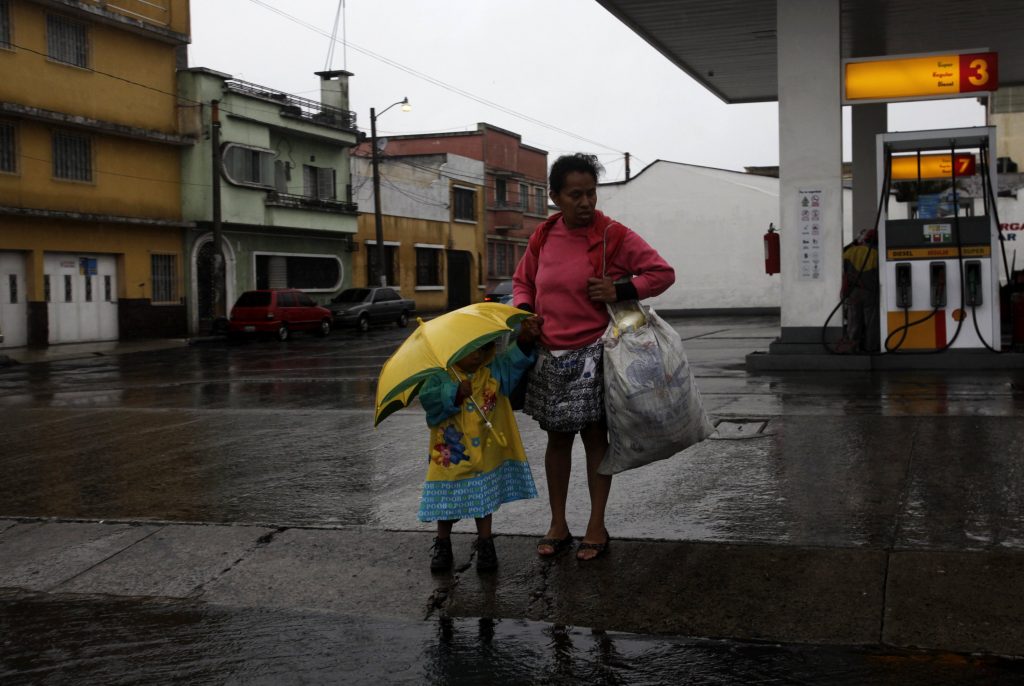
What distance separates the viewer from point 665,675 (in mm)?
3625

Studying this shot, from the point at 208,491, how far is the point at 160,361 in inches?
662

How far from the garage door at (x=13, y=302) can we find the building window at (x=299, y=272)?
9625mm

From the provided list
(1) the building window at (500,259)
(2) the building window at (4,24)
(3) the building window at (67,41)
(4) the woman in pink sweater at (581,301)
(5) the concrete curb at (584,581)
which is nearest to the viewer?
(5) the concrete curb at (584,581)

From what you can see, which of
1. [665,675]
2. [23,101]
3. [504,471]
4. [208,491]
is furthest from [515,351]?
[23,101]

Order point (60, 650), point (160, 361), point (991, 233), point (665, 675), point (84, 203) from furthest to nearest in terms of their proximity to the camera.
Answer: point (84, 203), point (160, 361), point (991, 233), point (60, 650), point (665, 675)

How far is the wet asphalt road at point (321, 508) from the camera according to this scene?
3748 millimetres

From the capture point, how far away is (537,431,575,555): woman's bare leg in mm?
4922

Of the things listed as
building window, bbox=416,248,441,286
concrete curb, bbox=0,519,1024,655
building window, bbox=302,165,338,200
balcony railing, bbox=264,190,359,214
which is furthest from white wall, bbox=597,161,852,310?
concrete curb, bbox=0,519,1024,655

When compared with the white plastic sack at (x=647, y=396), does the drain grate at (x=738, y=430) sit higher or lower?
lower

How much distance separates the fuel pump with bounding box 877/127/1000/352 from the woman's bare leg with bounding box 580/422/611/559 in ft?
27.4

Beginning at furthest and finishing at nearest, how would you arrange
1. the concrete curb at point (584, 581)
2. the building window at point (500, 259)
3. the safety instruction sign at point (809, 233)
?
1. the building window at point (500, 259)
2. the safety instruction sign at point (809, 233)
3. the concrete curb at point (584, 581)

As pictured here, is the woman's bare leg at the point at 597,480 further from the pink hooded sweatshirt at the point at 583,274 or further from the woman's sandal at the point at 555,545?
the pink hooded sweatshirt at the point at 583,274

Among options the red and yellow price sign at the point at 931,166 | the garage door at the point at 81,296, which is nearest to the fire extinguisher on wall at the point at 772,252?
the red and yellow price sign at the point at 931,166

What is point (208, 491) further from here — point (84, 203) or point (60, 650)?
point (84, 203)
